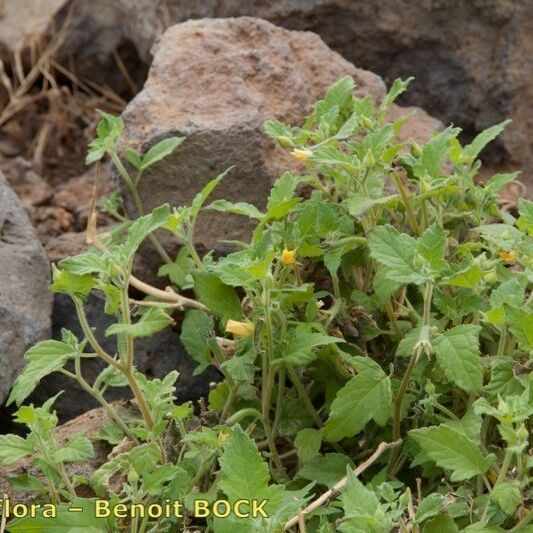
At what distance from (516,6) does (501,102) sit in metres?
0.29

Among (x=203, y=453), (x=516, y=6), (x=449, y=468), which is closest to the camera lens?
(x=449, y=468)

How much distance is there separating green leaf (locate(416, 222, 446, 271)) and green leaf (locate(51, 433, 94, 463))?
0.68 metres

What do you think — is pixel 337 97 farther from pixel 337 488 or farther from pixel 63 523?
pixel 63 523

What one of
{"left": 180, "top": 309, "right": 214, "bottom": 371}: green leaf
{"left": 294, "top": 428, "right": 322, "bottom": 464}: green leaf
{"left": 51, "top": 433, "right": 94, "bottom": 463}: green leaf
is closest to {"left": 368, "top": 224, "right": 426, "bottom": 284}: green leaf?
{"left": 294, "top": 428, "right": 322, "bottom": 464}: green leaf

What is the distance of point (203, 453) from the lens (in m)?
1.97

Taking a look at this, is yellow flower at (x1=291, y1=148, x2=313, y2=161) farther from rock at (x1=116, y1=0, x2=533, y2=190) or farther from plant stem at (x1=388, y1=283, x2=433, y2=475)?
rock at (x1=116, y1=0, x2=533, y2=190)

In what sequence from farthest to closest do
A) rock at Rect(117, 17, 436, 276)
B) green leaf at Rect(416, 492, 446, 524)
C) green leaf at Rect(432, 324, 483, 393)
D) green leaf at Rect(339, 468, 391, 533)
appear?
rock at Rect(117, 17, 436, 276)
green leaf at Rect(432, 324, 483, 393)
green leaf at Rect(416, 492, 446, 524)
green leaf at Rect(339, 468, 391, 533)

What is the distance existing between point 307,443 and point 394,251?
401 millimetres

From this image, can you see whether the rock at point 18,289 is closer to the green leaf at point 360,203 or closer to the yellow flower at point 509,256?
the green leaf at point 360,203

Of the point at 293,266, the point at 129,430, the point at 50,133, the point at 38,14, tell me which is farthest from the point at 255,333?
the point at 38,14

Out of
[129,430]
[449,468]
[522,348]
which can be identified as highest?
[522,348]

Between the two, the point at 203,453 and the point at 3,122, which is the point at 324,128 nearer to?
the point at 203,453

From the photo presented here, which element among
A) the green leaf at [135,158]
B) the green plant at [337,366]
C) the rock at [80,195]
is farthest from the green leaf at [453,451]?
the rock at [80,195]

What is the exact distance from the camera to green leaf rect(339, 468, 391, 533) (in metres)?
1.59
